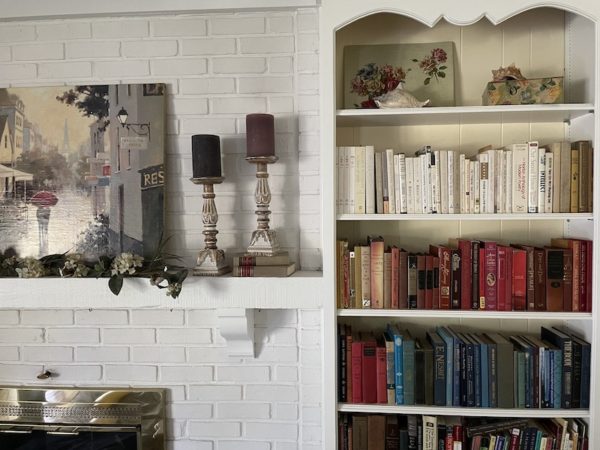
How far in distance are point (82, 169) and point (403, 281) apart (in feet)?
4.07

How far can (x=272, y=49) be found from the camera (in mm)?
1688

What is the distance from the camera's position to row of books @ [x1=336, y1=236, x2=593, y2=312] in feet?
4.92

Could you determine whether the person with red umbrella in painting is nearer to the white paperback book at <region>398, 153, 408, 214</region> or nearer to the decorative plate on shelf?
the decorative plate on shelf

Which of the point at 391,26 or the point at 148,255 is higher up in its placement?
the point at 391,26

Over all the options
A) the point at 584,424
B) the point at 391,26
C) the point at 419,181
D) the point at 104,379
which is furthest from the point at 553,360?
the point at 104,379

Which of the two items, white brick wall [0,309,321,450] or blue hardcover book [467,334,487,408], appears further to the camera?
white brick wall [0,309,321,450]

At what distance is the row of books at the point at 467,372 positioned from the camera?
1.51 metres

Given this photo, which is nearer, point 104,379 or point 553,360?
point 553,360

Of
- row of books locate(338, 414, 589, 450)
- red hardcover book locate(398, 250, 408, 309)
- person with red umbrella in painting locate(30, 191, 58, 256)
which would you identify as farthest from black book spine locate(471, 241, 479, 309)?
person with red umbrella in painting locate(30, 191, 58, 256)

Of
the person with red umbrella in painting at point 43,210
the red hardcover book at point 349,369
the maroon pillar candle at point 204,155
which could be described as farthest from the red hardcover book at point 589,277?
the person with red umbrella in painting at point 43,210

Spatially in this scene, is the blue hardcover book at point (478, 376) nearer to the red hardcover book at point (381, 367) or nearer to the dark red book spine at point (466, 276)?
the dark red book spine at point (466, 276)

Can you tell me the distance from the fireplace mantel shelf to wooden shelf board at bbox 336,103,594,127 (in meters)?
0.58

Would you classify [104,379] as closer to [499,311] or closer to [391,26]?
[499,311]

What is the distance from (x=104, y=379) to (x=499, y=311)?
1494 millimetres
